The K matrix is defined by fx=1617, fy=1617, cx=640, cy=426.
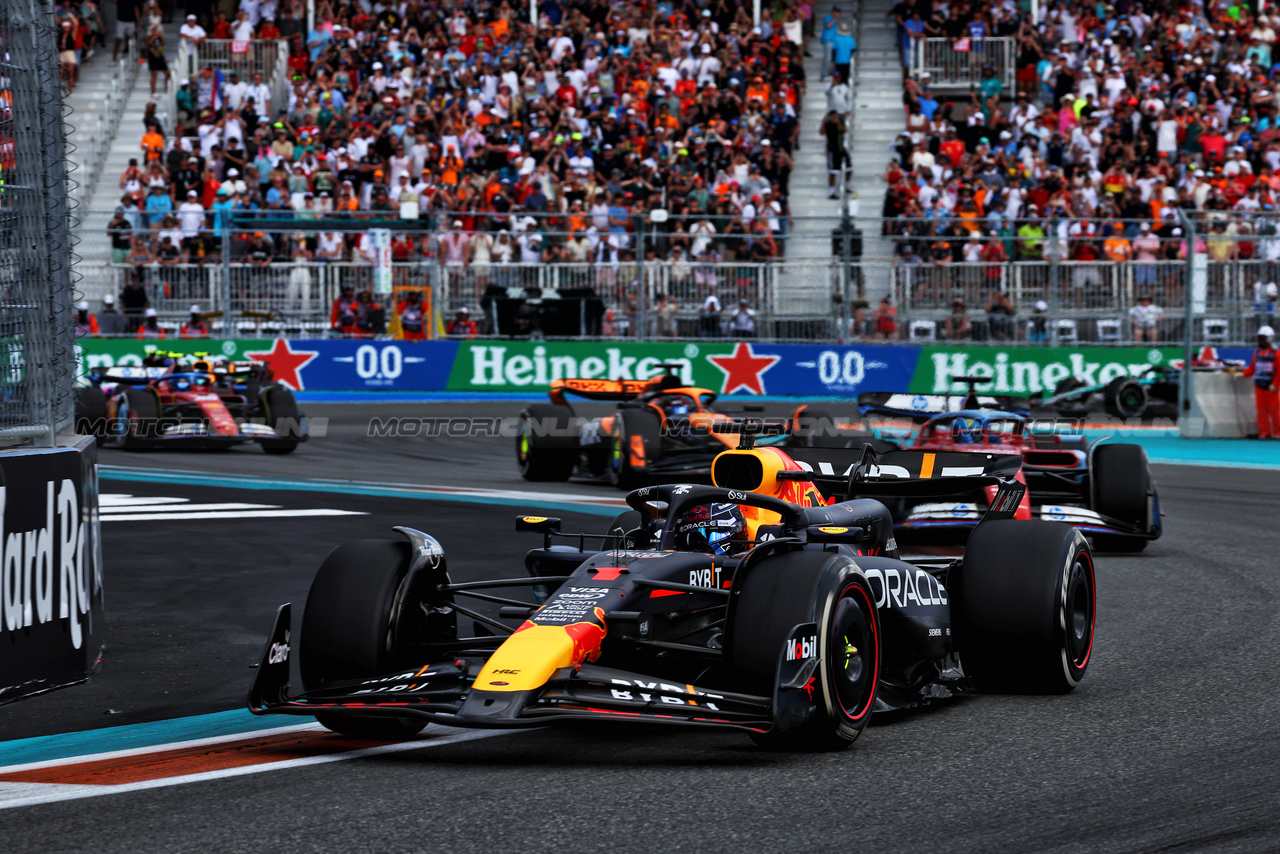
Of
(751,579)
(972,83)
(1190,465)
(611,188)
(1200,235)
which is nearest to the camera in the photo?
(751,579)

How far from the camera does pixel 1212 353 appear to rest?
23266 mm

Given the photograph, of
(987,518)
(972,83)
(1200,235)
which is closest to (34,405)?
(987,518)

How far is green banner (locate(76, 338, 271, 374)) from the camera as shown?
2506 centimetres

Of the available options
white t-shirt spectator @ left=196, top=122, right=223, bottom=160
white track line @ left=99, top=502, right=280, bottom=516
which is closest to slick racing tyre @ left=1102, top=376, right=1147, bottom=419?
white track line @ left=99, top=502, right=280, bottom=516

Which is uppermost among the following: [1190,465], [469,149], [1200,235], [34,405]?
[469,149]

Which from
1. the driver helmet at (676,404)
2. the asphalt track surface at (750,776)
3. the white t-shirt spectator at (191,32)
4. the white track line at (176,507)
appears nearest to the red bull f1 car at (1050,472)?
the asphalt track surface at (750,776)

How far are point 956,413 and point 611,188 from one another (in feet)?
53.7

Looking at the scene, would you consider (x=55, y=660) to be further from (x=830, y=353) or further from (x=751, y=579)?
(x=830, y=353)

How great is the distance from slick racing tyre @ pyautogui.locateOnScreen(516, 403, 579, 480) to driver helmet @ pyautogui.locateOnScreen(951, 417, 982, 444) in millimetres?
5152

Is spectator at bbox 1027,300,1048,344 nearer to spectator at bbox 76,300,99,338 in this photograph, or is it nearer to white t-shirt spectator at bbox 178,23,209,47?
spectator at bbox 76,300,99,338

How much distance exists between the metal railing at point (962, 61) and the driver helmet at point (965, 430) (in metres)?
20.6

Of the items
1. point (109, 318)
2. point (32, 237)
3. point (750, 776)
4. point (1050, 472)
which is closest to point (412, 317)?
point (109, 318)

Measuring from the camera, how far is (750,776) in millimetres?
5293

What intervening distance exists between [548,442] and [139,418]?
5.63m
